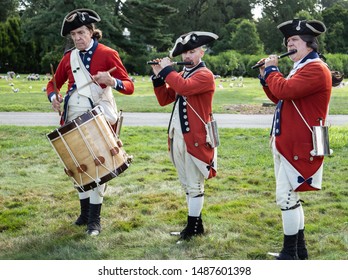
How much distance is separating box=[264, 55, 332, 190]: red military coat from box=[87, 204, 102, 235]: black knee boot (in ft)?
6.60

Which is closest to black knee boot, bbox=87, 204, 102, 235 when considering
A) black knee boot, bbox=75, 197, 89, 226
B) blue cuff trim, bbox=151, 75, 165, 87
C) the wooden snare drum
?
black knee boot, bbox=75, 197, 89, 226

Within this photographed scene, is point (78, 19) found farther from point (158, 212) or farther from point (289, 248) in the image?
point (289, 248)

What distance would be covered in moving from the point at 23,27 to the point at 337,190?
122ft

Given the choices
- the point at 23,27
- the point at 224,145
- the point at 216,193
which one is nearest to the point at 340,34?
the point at 23,27

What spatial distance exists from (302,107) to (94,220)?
236cm

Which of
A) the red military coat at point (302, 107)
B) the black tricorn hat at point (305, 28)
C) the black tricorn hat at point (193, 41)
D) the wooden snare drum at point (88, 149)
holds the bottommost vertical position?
the wooden snare drum at point (88, 149)

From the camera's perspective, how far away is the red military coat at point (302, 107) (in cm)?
427

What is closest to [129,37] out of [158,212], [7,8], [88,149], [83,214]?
[7,8]

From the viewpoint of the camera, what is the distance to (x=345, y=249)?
501 centimetres

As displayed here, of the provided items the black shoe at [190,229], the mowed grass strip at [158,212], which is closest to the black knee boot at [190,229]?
the black shoe at [190,229]

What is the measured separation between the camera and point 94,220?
556 centimetres

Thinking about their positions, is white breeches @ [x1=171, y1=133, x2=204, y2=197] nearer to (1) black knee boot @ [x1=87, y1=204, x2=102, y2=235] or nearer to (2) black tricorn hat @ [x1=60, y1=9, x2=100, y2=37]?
(1) black knee boot @ [x1=87, y1=204, x2=102, y2=235]

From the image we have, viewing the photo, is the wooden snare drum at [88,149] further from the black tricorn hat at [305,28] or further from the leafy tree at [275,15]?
the leafy tree at [275,15]

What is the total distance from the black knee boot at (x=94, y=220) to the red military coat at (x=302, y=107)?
2011 mm
